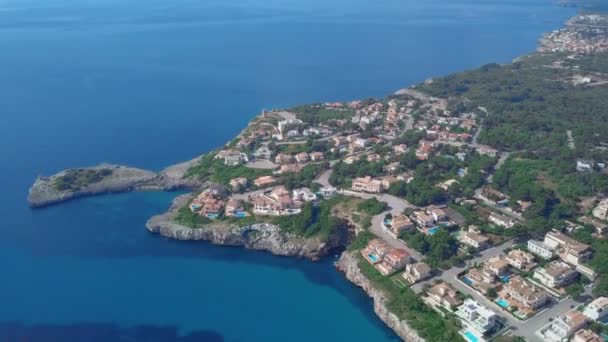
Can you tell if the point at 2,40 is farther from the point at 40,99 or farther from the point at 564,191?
the point at 564,191

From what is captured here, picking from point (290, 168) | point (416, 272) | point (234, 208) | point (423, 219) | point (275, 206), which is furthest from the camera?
point (290, 168)

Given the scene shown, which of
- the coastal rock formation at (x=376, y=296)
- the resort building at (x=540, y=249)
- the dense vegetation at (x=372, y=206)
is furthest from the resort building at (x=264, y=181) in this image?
the resort building at (x=540, y=249)

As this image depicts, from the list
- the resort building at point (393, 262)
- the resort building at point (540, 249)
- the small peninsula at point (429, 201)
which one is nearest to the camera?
the small peninsula at point (429, 201)

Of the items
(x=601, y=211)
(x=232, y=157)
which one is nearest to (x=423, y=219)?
(x=601, y=211)

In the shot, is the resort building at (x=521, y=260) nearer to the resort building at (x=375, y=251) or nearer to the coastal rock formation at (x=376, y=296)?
the resort building at (x=375, y=251)

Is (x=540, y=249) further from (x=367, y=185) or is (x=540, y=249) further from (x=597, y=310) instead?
(x=367, y=185)

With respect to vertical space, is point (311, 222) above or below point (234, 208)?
below

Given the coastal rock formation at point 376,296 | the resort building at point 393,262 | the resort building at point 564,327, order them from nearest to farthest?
the resort building at point 564,327 → the coastal rock formation at point 376,296 → the resort building at point 393,262

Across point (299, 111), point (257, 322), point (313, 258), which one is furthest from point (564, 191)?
point (299, 111)
